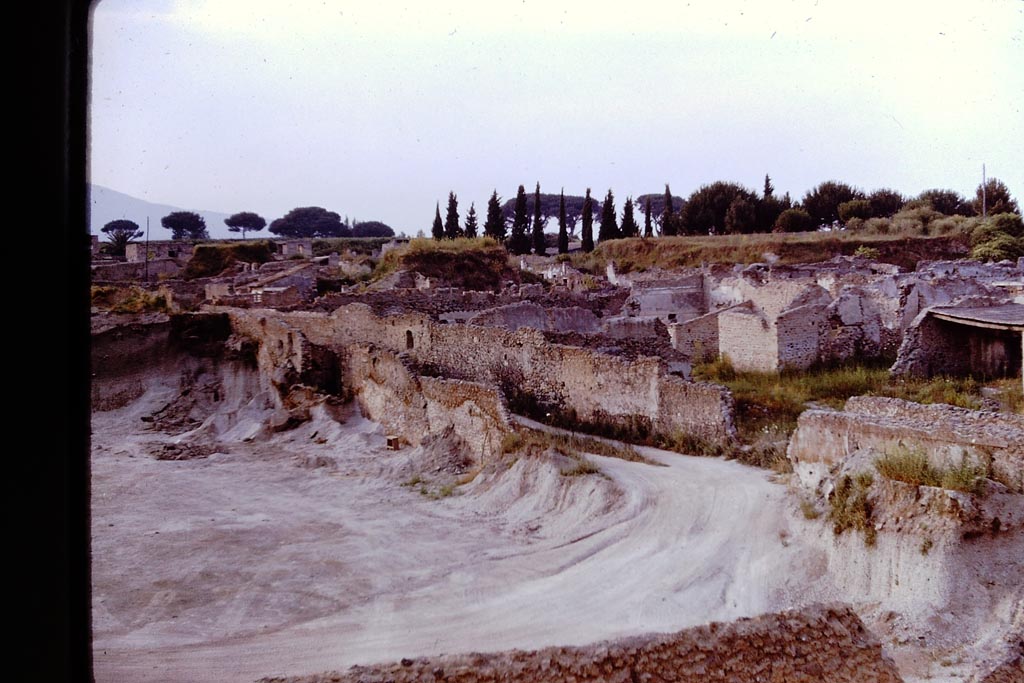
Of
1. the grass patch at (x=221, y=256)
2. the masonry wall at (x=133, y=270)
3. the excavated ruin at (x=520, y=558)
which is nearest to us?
the excavated ruin at (x=520, y=558)

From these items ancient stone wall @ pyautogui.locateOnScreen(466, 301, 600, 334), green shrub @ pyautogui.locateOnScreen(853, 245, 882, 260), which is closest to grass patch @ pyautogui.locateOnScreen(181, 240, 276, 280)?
ancient stone wall @ pyautogui.locateOnScreen(466, 301, 600, 334)

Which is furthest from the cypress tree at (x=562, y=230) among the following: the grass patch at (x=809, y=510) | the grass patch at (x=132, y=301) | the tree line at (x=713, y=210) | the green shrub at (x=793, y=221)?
the grass patch at (x=132, y=301)

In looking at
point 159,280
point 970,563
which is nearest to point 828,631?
point 970,563

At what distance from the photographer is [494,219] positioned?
6996mm

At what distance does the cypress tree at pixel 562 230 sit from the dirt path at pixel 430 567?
218 centimetres

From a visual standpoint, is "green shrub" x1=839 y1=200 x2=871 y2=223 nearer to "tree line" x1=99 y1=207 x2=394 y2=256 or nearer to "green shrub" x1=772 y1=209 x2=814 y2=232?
"green shrub" x1=772 y1=209 x2=814 y2=232

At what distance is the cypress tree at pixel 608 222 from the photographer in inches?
249

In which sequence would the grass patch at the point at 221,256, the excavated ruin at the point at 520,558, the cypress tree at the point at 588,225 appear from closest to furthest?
the excavated ruin at the point at 520,558
the cypress tree at the point at 588,225
the grass patch at the point at 221,256

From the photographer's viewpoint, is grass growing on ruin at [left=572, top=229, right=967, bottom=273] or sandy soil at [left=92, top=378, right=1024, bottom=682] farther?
grass growing on ruin at [left=572, top=229, right=967, bottom=273]

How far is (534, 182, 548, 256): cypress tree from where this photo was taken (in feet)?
20.9

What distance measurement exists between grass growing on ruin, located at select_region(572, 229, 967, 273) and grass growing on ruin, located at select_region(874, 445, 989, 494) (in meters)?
2.08

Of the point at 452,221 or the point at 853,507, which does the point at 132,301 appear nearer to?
the point at 452,221

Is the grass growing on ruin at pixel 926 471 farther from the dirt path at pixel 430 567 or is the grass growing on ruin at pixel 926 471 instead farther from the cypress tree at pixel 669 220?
the cypress tree at pixel 669 220

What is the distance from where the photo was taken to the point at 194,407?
9.24m
